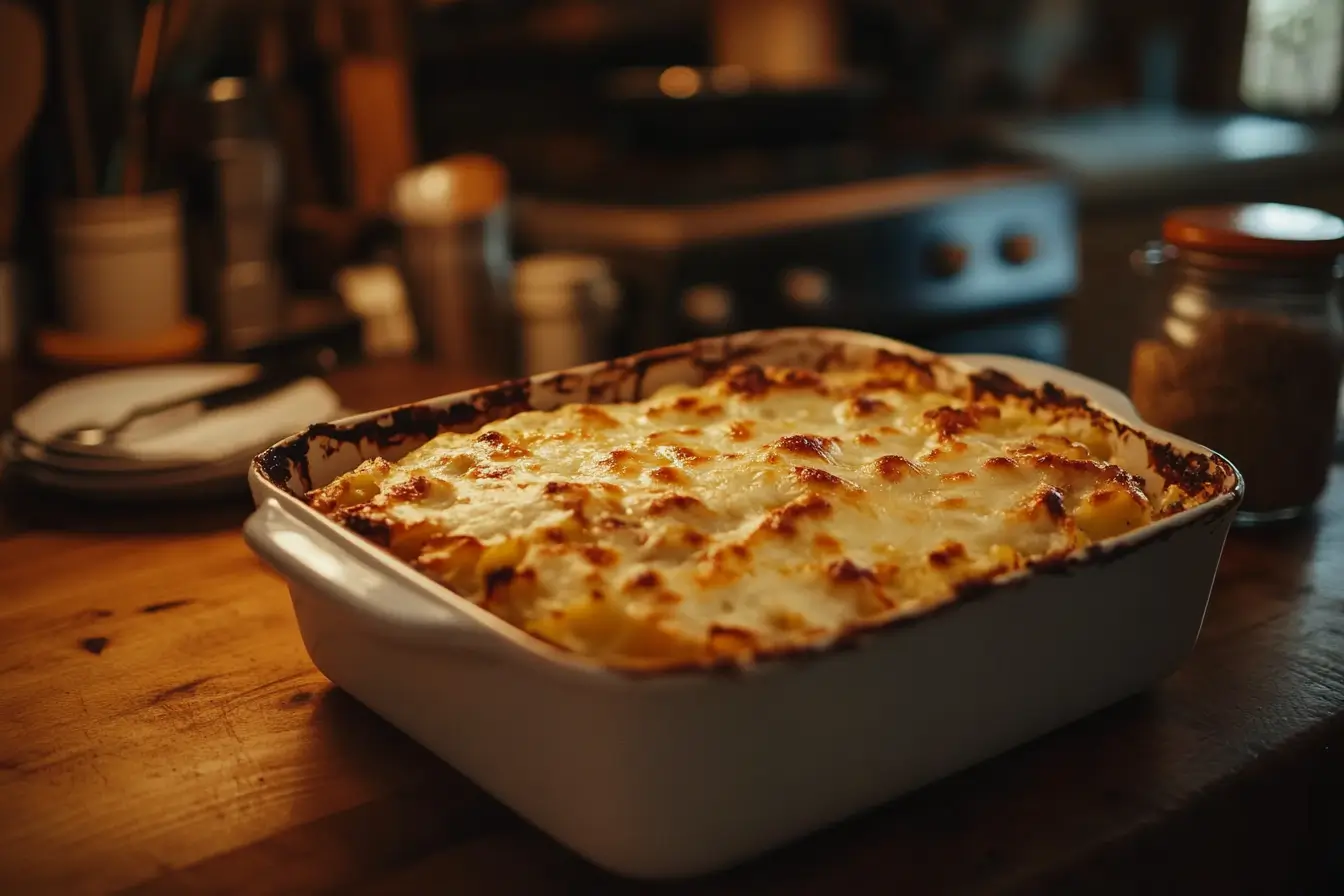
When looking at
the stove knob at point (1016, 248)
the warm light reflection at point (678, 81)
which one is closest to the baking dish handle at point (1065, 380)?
the stove knob at point (1016, 248)

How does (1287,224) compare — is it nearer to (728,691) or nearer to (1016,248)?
(728,691)

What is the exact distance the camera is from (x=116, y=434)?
1.20 meters

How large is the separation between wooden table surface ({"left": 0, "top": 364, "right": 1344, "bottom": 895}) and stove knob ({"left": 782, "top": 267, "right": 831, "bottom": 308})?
1.34 meters

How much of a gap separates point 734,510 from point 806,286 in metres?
1.52

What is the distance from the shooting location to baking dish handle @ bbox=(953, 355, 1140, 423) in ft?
3.10

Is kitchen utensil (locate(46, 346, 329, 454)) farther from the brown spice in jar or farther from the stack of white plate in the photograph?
the brown spice in jar

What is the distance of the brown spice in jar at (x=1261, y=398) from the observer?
1039mm

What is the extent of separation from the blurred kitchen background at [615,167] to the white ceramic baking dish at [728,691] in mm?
1082

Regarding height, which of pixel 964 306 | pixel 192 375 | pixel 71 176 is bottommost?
pixel 964 306

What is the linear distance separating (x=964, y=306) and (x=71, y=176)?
161cm

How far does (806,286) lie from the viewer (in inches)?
89.0

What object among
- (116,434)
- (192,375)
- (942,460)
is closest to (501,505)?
(942,460)

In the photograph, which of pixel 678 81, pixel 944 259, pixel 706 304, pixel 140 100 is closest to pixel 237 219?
pixel 140 100

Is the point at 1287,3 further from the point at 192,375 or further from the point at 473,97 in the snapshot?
the point at 192,375
